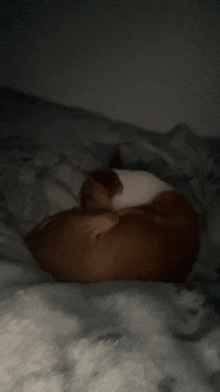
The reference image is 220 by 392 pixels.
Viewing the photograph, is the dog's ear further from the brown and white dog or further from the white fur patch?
the white fur patch

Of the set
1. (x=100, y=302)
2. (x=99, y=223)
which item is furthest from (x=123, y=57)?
(x=100, y=302)

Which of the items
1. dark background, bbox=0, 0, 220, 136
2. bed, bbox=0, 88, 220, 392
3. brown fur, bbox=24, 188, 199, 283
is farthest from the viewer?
dark background, bbox=0, 0, 220, 136

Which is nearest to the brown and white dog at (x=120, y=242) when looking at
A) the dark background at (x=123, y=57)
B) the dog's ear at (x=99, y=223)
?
the dog's ear at (x=99, y=223)

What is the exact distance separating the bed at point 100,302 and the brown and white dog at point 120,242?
0.04m

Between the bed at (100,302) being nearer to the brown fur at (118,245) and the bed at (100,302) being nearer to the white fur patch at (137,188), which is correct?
the brown fur at (118,245)

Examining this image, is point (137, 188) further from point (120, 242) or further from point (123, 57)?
point (123, 57)

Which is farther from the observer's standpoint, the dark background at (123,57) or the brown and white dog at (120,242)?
the dark background at (123,57)

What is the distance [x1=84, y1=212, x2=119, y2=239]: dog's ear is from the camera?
2.20 feet

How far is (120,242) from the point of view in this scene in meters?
0.65

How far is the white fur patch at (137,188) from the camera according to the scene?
83cm

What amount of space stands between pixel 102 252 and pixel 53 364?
0.31 meters

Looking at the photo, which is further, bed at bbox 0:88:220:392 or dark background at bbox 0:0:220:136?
dark background at bbox 0:0:220:136

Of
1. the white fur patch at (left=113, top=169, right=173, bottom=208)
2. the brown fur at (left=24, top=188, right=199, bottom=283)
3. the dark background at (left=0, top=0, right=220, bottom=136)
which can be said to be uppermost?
the dark background at (left=0, top=0, right=220, bottom=136)

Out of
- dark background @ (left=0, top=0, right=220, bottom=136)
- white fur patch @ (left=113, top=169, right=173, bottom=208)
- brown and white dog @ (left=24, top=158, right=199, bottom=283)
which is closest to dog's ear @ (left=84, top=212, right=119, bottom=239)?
brown and white dog @ (left=24, top=158, right=199, bottom=283)
